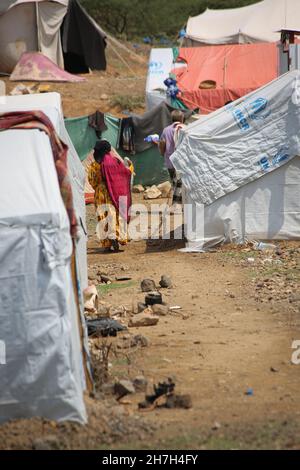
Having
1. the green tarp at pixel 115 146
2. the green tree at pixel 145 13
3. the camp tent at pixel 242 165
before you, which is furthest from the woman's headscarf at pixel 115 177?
the green tree at pixel 145 13

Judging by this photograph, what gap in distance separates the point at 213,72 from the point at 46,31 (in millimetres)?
7187

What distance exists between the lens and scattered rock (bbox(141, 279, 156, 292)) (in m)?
8.38

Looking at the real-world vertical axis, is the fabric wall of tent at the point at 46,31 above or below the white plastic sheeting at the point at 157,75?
above

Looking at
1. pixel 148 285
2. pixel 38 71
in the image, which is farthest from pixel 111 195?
pixel 38 71

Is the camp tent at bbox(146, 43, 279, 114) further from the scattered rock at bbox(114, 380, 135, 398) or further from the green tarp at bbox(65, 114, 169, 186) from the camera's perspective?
the scattered rock at bbox(114, 380, 135, 398)

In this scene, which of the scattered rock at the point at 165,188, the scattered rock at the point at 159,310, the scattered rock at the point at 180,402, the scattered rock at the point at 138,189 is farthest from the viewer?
the scattered rock at the point at 138,189

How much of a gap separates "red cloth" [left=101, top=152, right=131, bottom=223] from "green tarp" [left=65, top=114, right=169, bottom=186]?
17.7 feet

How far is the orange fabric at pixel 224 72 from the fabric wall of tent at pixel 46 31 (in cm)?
564

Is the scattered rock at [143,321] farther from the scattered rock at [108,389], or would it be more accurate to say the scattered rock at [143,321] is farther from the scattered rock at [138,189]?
the scattered rock at [138,189]

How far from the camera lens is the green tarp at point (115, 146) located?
16234 mm

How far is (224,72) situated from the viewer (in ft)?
62.5

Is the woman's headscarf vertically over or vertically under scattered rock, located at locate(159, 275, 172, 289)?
over

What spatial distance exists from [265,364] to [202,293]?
2356 mm

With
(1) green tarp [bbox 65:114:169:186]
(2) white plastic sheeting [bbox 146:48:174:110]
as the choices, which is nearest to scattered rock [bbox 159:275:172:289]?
(1) green tarp [bbox 65:114:169:186]
